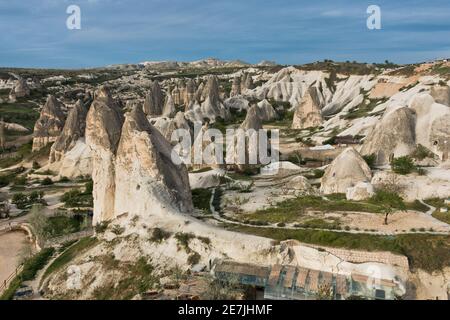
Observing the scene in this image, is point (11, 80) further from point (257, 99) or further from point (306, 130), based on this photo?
point (306, 130)

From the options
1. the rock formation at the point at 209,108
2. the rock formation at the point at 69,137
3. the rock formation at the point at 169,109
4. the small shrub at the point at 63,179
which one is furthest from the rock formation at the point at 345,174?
the rock formation at the point at 169,109

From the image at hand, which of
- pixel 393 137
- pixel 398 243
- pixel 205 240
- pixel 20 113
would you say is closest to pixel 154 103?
pixel 20 113

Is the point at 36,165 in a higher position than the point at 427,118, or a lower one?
lower

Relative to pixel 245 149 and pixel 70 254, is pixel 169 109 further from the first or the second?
pixel 70 254

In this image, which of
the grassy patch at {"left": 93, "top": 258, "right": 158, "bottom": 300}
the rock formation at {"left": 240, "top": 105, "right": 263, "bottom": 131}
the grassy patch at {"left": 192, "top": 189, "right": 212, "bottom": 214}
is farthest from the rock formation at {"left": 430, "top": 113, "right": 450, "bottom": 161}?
the grassy patch at {"left": 93, "top": 258, "right": 158, "bottom": 300}

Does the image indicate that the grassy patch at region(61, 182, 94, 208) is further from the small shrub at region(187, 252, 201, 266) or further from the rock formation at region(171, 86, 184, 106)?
the rock formation at region(171, 86, 184, 106)

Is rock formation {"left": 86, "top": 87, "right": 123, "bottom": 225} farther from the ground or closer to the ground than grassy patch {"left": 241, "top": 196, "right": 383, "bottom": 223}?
farther from the ground
